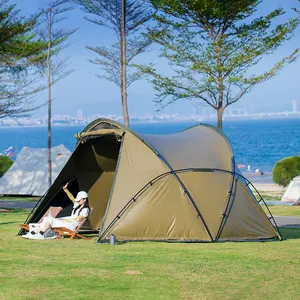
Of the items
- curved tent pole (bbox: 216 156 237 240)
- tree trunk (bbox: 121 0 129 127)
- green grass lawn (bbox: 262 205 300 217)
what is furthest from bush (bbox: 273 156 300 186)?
curved tent pole (bbox: 216 156 237 240)

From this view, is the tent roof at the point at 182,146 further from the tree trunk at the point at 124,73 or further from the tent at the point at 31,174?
the tent at the point at 31,174

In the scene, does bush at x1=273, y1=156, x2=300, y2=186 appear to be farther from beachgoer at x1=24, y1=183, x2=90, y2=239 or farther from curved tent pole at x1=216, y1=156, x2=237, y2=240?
beachgoer at x1=24, y1=183, x2=90, y2=239

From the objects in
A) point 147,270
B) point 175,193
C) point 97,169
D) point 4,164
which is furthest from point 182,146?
point 4,164

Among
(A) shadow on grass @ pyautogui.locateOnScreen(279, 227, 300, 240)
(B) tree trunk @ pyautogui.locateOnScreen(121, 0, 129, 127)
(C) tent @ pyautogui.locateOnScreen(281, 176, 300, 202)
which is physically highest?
(B) tree trunk @ pyautogui.locateOnScreen(121, 0, 129, 127)

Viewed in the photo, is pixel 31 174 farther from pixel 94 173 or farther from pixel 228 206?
pixel 228 206

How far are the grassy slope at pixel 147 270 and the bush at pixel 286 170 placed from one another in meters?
18.8

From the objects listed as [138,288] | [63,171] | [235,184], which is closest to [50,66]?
[63,171]

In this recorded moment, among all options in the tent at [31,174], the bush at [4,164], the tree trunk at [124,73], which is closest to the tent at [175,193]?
the tree trunk at [124,73]

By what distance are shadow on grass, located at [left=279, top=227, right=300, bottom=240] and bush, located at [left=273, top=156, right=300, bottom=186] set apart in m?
15.1

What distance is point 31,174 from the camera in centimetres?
3080

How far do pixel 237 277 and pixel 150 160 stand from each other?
4.39 metres

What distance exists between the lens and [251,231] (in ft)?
45.4

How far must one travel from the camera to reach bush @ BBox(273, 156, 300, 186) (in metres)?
32.0

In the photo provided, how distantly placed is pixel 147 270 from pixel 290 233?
621 cm
